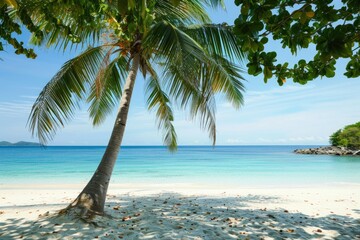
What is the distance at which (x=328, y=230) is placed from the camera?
5.04 m

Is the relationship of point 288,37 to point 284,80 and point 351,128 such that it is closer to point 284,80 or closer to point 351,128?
point 284,80

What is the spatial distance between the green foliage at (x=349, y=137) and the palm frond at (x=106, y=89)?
4816cm

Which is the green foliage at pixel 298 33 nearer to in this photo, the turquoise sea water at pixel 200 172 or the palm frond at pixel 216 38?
the palm frond at pixel 216 38

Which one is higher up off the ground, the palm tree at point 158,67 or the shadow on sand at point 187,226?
the palm tree at point 158,67

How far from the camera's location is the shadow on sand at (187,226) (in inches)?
178

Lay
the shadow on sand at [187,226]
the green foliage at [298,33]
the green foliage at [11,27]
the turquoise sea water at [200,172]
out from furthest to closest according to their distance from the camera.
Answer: the turquoise sea water at [200,172]
the shadow on sand at [187,226]
the green foliage at [11,27]
the green foliage at [298,33]

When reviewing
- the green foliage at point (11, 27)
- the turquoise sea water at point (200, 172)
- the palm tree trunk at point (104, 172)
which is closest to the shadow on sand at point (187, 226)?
the palm tree trunk at point (104, 172)

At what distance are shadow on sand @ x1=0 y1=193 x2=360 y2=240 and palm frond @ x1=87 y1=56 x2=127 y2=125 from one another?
113 inches

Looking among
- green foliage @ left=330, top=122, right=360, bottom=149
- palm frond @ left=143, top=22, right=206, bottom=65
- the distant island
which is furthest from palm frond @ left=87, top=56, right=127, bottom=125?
green foliage @ left=330, top=122, right=360, bottom=149

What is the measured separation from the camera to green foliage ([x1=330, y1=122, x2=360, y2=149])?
4634 centimetres

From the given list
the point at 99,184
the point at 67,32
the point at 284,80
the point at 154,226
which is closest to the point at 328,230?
the point at 154,226

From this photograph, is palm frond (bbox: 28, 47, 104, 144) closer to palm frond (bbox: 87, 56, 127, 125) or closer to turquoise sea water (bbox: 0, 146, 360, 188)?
Result: palm frond (bbox: 87, 56, 127, 125)

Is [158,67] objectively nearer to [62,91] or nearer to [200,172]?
[62,91]

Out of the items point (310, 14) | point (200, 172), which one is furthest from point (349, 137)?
point (310, 14)
